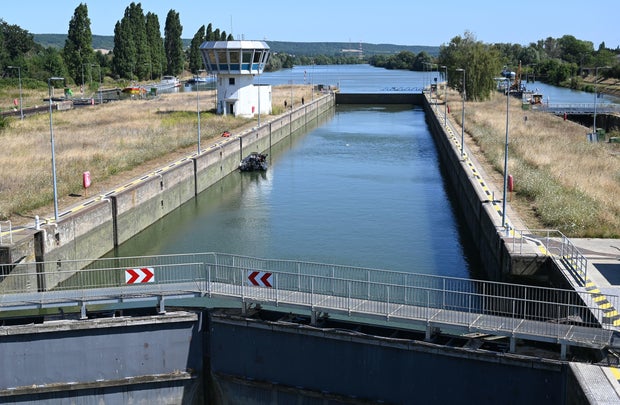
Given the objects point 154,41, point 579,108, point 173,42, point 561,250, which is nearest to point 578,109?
point 579,108

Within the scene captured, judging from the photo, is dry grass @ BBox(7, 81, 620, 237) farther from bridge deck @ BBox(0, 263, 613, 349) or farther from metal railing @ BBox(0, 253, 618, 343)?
bridge deck @ BBox(0, 263, 613, 349)

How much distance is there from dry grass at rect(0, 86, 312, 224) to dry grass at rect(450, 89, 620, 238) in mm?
16311

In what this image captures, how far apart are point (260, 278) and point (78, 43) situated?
86.3 metres

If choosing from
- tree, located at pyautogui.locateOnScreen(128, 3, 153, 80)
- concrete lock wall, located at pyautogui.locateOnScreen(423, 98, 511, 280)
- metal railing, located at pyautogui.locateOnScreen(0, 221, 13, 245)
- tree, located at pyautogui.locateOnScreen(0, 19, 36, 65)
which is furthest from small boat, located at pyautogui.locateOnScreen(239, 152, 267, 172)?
tree, located at pyautogui.locateOnScreen(0, 19, 36, 65)

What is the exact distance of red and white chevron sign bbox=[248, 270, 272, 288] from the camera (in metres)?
16.7

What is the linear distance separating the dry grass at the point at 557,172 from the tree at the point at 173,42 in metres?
84.1

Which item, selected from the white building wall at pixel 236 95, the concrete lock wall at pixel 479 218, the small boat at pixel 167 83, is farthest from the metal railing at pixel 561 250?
the small boat at pixel 167 83

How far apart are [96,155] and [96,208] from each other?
13025mm

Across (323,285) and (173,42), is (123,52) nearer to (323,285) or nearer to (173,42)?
(173,42)

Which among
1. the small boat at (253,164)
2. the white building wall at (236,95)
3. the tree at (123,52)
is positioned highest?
the tree at (123,52)

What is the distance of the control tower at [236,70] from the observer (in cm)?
5794

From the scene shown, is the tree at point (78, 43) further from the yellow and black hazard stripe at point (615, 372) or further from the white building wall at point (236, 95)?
the yellow and black hazard stripe at point (615, 372)

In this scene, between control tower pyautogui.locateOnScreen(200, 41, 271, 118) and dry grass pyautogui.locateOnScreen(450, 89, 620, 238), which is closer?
dry grass pyautogui.locateOnScreen(450, 89, 620, 238)

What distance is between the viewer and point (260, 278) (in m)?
16.8
